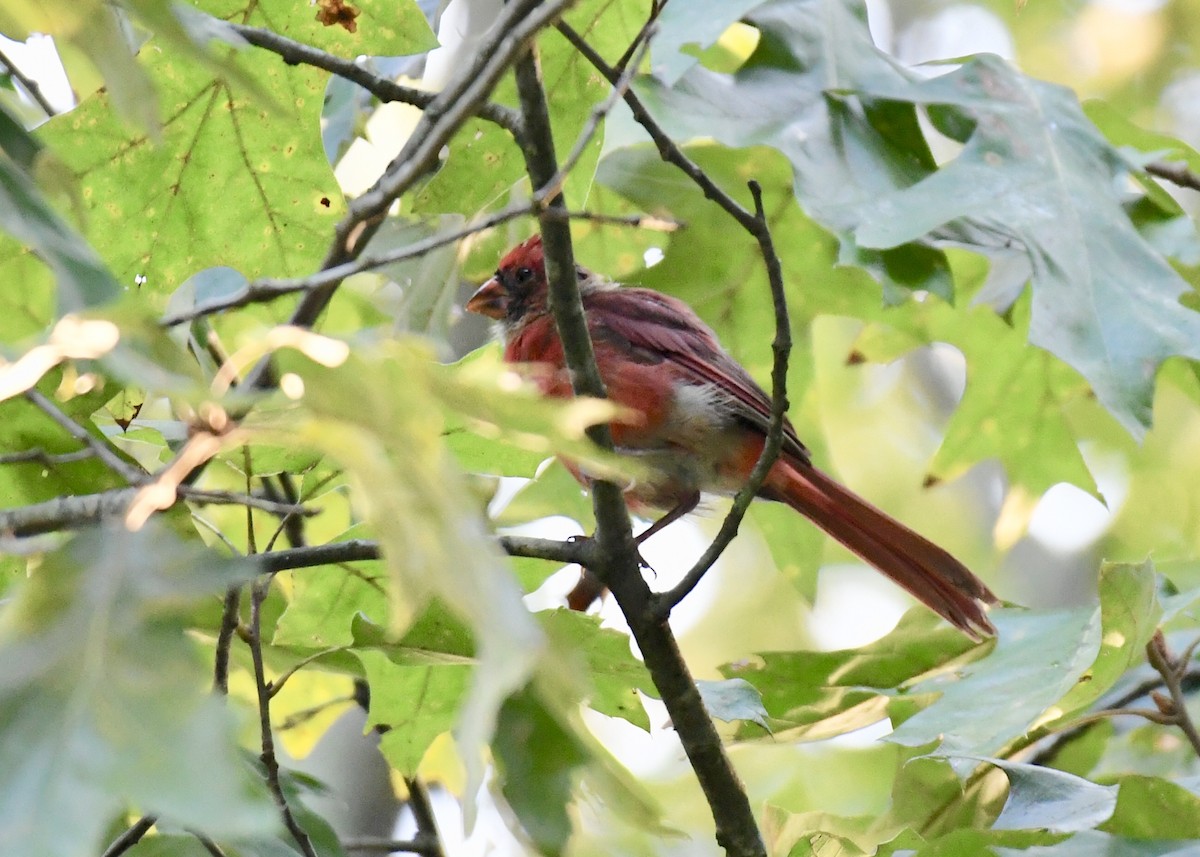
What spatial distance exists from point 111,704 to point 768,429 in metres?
1.40

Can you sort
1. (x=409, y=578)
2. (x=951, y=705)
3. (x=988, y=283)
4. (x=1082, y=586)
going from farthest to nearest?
(x=1082, y=586) → (x=988, y=283) → (x=951, y=705) → (x=409, y=578)

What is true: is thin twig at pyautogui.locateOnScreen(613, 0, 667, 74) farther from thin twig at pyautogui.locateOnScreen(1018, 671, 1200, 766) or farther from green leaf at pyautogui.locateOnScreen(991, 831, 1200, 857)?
thin twig at pyautogui.locateOnScreen(1018, 671, 1200, 766)

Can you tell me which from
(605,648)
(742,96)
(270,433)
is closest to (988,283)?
(742,96)

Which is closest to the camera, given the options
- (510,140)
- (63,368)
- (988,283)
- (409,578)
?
(409,578)

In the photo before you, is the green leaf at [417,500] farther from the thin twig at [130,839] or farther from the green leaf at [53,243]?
the thin twig at [130,839]

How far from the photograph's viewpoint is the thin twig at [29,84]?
9.86 feet

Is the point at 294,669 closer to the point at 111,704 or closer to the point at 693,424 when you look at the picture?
the point at 111,704

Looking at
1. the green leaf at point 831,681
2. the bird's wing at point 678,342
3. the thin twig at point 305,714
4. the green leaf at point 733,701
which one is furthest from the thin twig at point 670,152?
the thin twig at point 305,714

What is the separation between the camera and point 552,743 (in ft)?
4.91

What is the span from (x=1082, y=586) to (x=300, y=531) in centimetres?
391

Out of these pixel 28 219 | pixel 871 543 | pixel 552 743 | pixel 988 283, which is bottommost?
pixel 552 743

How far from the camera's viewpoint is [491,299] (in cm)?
397

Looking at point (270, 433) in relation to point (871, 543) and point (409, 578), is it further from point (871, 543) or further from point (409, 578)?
point (871, 543)

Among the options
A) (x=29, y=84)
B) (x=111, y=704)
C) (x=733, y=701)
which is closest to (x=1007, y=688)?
(x=733, y=701)
